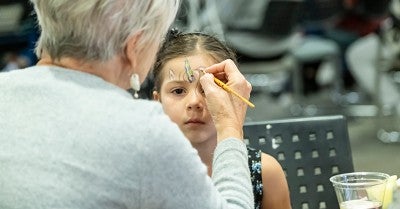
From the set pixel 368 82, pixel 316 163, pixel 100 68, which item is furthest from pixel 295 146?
pixel 368 82

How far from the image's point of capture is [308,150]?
7.41 feet

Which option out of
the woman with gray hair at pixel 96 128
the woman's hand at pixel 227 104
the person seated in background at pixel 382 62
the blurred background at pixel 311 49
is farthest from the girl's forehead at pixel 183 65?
the person seated in background at pixel 382 62

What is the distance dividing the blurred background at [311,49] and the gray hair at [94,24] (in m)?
3.75

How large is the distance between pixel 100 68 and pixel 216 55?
74 cm

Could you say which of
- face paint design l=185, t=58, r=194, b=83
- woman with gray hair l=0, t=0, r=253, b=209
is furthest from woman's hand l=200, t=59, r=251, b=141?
face paint design l=185, t=58, r=194, b=83

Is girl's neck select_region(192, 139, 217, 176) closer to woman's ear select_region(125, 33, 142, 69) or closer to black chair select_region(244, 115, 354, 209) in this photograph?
black chair select_region(244, 115, 354, 209)

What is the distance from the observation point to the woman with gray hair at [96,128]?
1454mm

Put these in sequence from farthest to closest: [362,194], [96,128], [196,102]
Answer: [196,102] < [362,194] < [96,128]

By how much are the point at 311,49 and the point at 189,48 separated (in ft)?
15.1

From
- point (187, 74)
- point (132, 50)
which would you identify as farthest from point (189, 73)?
point (132, 50)

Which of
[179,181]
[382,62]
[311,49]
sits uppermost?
[179,181]

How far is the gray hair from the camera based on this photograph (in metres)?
1.52

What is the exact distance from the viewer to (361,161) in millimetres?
5293

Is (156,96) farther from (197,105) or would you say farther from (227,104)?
(227,104)
